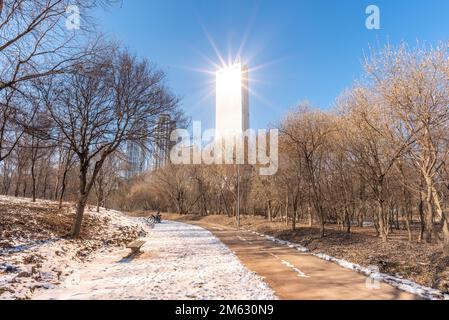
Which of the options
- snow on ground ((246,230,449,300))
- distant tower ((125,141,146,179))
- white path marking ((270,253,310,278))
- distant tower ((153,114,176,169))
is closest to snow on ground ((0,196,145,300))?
distant tower ((125,141,146,179))

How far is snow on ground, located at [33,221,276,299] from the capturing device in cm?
768

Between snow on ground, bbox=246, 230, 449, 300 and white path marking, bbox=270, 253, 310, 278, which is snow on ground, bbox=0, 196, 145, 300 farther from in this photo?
snow on ground, bbox=246, 230, 449, 300

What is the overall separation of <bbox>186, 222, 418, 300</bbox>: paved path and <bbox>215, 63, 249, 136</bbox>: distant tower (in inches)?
1298

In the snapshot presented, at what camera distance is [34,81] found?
9.16 meters

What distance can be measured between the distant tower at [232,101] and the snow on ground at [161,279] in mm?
33573

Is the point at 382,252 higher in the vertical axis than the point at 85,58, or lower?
lower

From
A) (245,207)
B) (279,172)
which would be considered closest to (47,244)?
(279,172)

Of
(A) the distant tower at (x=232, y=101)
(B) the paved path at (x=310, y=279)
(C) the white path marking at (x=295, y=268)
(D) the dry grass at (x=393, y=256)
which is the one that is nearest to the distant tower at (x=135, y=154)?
(B) the paved path at (x=310, y=279)

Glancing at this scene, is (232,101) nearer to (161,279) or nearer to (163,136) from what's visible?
(163,136)

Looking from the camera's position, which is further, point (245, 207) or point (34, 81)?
point (245, 207)
